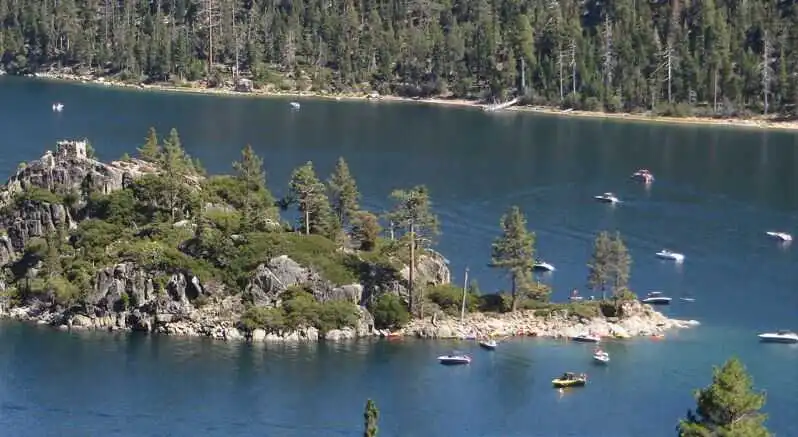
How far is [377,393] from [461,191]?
73.7 m

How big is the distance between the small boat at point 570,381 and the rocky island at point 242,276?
9555mm

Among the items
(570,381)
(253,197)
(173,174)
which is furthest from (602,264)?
(173,174)

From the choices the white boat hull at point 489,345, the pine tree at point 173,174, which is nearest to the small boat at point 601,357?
the white boat hull at point 489,345

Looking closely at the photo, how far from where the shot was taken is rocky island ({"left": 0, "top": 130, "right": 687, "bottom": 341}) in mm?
106188

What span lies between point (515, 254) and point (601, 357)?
1234cm

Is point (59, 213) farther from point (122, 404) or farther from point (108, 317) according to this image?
point (122, 404)

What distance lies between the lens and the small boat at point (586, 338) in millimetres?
105438

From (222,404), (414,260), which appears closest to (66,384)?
(222,404)

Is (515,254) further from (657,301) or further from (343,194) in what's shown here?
(343,194)

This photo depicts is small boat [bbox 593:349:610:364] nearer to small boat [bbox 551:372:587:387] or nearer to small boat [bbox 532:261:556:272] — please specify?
small boat [bbox 551:372:587:387]

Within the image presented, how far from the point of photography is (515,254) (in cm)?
10906

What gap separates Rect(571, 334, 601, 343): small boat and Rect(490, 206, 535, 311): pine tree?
6118 millimetres

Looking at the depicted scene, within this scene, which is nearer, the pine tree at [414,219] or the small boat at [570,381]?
the small boat at [570,381]

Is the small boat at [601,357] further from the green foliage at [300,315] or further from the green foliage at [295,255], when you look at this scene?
the green foliage at [295,255]
